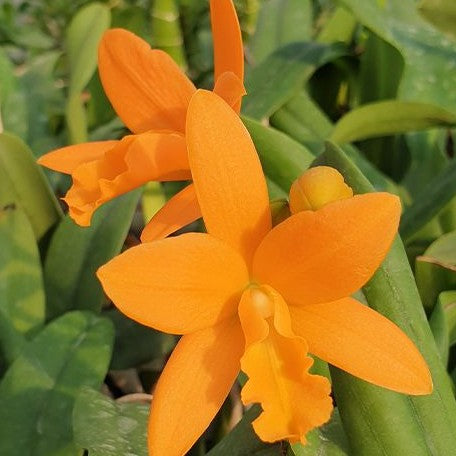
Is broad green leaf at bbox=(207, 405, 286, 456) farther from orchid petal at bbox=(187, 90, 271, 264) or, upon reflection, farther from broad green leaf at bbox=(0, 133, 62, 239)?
broad green leaf at bbox=(0, 133, 62, 239)

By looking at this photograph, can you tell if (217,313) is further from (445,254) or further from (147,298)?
(445,254)

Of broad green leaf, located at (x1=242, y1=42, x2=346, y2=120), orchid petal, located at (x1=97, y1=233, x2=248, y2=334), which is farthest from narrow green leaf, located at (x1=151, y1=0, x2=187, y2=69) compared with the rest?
orchid petal, located at (x1=97, y1=233, x2=248, y2=334)

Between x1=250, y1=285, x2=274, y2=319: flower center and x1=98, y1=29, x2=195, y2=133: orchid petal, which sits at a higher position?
x1=98, y1=29, x2=195, y2=133: orchid petal

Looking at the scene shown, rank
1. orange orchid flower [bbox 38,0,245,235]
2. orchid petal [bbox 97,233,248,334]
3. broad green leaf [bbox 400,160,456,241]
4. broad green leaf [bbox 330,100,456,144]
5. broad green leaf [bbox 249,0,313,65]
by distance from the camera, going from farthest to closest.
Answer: broad green leaf [bbox 249,0,313,65] → broad green leaf [bbox 330,100,456,144] → broad green leaf [bbox 400,160,456,241] → orange orchid flower [bbox 38,0,245,235] → orchid petal [bbox 97,233,248,334]

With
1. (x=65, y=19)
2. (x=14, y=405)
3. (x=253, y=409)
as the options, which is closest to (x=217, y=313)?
(x=253, y=409)

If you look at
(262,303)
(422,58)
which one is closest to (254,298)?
(262,303)

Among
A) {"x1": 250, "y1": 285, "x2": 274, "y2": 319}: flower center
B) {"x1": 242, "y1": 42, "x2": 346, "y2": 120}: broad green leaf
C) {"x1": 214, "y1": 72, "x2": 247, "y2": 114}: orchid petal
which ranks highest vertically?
{"x1": 214, "y1": 72, "x2": 247, "y2": 114}: orchid petal
